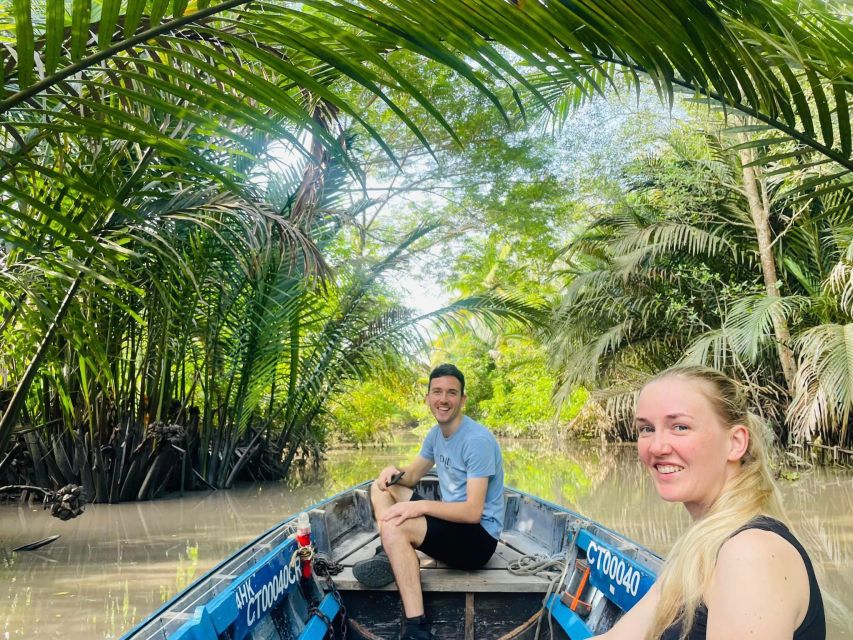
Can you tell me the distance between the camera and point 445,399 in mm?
4141

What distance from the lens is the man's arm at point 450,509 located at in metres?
3.81

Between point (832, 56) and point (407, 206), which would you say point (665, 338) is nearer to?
point (407, 206)

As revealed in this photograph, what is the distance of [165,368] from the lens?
34.3 ft

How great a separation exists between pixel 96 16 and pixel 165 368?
6339mm

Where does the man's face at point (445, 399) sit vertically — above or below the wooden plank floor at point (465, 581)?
above

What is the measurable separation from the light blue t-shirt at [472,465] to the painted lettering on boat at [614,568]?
0.53m

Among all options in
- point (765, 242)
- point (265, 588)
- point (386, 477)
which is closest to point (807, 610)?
point (265, 588)

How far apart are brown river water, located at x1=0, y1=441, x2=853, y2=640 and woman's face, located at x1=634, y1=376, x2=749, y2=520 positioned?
472 cm

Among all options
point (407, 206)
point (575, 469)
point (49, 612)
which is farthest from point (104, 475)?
point (407, 206)

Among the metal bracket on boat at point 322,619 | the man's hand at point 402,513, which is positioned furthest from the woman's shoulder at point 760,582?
the man's hand at point 402,513

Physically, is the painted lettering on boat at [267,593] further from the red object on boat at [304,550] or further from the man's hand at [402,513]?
the man's hand at [402,513]

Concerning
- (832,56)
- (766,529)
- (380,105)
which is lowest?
(766,529)

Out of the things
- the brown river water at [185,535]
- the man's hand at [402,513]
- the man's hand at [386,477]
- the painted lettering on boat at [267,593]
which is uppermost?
the man's hand at [386,477]

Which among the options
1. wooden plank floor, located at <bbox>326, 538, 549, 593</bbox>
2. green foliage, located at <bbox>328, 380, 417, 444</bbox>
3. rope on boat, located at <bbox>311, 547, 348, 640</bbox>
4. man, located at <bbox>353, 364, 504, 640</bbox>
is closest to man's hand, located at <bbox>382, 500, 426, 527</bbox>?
man, located at <bbox>353, 364, 504, 640</bbox>
